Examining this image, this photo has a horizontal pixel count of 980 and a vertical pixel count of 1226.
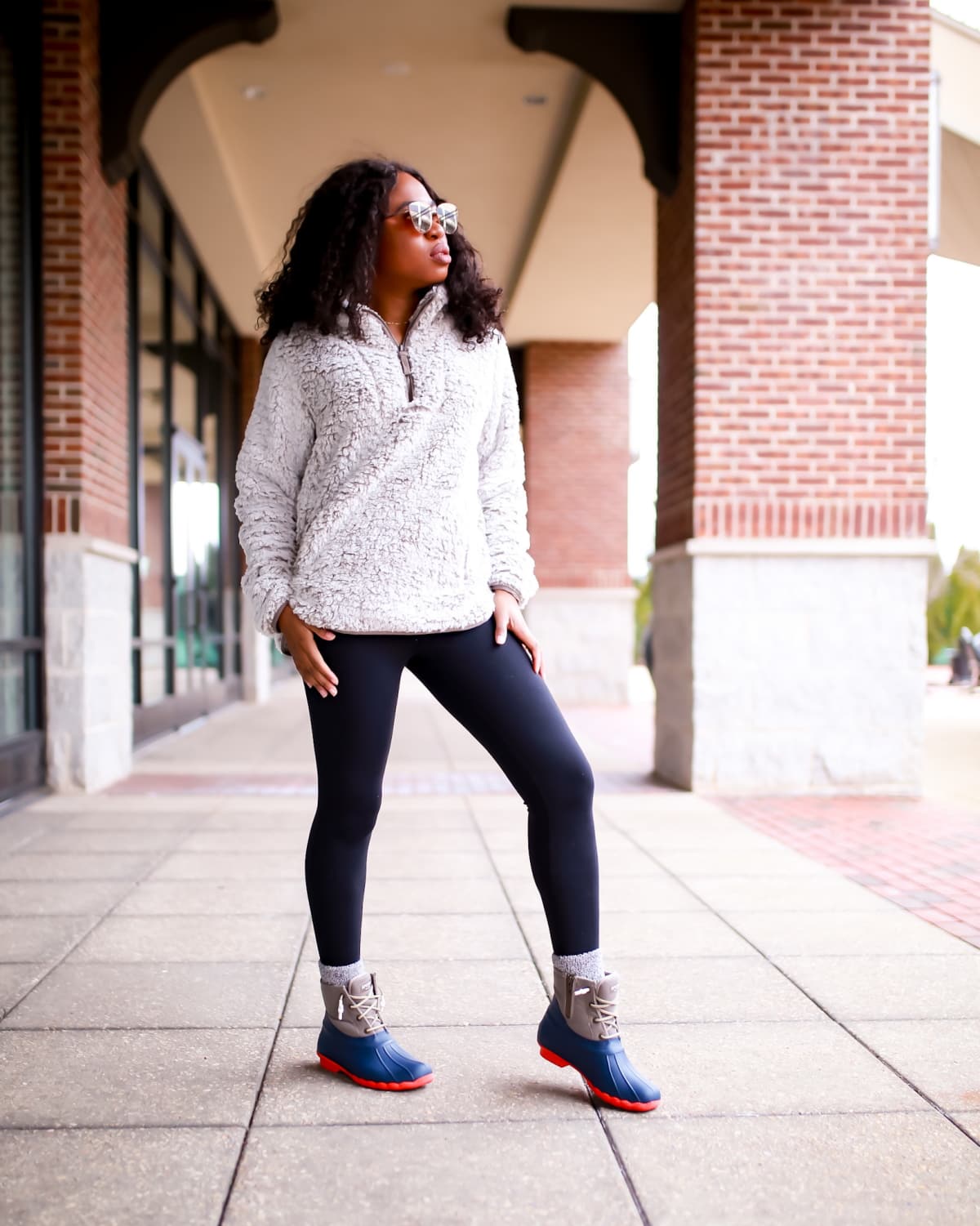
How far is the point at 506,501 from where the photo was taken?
2334mm

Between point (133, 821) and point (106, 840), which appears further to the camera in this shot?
point (133, 821)

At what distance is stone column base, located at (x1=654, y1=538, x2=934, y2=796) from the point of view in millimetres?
6066

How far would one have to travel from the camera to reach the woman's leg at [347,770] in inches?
84.3

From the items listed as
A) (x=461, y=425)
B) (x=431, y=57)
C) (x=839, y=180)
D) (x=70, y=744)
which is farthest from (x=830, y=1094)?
(x=431, y=57)

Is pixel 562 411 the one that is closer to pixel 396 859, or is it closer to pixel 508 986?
pixel 396 859

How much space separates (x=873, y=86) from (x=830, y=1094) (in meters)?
5.53

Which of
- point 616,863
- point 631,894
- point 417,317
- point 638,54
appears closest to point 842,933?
point 631,894

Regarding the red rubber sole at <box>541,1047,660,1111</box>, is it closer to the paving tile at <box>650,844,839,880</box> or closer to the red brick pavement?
the red brick pavement

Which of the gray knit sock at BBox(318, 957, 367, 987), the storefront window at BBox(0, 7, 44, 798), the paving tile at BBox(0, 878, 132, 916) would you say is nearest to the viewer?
the gray knit sock at BBox(318, 957, 367, 987)

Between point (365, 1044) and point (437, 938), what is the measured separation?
107cm

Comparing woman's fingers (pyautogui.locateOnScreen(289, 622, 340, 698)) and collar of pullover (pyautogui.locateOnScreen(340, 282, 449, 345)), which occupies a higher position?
collar of pullover (pyautogui.locateOnScreen(340, 282, 449, 345))

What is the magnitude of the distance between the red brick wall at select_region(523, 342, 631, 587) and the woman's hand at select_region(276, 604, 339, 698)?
11684 millimetres

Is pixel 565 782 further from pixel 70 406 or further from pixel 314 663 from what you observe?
pixel 70 406

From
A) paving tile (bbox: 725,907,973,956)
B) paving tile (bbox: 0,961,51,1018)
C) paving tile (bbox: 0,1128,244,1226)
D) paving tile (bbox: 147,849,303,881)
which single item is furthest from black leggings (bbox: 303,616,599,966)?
paving tile (bbox: 147,849,303,881)
